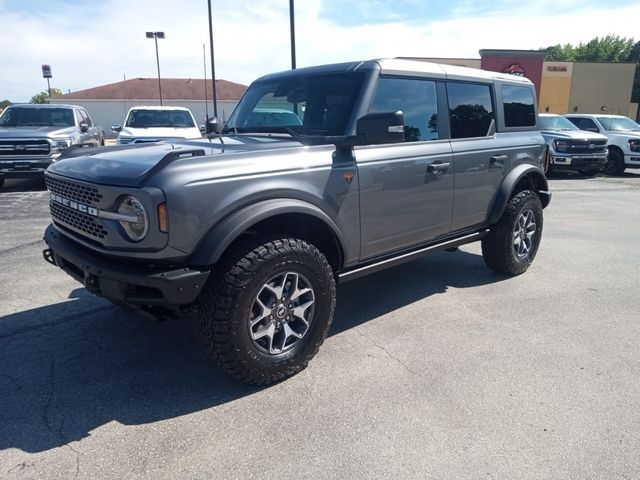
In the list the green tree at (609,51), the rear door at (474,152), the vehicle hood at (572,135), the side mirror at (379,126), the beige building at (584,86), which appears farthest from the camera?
the green tree at (609,51)

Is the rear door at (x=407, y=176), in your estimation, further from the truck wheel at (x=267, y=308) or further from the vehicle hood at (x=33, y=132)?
the vehicle hood at (x=33, y=132)

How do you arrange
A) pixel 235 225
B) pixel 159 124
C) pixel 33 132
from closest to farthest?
pixel 235 225 → pixel 33 132 → pixel 159 124

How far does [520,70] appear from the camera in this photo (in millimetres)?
29703

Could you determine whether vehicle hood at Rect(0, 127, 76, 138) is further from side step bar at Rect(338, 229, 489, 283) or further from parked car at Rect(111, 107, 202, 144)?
side step bar at Rect(338, 229, 489, 283)

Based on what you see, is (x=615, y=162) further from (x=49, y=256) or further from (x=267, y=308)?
(x=49, y=256)

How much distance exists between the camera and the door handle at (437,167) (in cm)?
389

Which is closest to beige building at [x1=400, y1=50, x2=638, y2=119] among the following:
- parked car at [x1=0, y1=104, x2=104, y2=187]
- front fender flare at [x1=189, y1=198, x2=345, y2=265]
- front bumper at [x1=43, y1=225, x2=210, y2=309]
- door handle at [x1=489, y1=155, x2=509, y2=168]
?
parked car at [x1=0, y1=104, x2=104, y2=187]

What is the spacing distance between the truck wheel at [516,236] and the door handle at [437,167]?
4.13 feet

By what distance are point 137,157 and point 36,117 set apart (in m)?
10.3

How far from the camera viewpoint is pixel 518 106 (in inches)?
201

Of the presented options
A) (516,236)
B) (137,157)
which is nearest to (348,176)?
(137,157)

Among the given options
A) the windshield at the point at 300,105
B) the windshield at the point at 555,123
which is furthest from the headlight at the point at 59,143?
the windshield at the point at 555,123

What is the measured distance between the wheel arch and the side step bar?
26 cm

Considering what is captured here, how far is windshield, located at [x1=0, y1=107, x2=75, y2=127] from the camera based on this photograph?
36.8 feet
